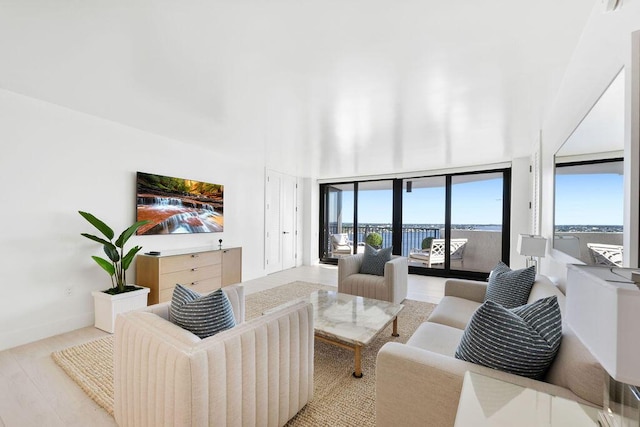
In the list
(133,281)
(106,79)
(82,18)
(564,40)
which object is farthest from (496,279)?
(133,281)

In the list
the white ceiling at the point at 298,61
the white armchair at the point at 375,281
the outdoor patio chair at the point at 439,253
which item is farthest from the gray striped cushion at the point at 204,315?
the outdoor patio chair at the point at 439,253

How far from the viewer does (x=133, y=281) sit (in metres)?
3.33

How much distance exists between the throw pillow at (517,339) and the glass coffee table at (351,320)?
0.91 meters

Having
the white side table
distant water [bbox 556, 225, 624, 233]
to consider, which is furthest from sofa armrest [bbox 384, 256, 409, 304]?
the white side table

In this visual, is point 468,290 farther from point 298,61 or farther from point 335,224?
point 335,224

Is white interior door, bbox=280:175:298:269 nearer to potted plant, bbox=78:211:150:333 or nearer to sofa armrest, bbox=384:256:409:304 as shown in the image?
sofa armrest, bbox=384:256:409:304

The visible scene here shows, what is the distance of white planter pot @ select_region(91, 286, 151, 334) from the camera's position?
270 cm

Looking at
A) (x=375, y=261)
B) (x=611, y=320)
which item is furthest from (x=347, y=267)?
(x=611, y=320)

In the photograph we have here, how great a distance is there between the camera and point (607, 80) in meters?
1.25

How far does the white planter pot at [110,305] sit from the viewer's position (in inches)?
106

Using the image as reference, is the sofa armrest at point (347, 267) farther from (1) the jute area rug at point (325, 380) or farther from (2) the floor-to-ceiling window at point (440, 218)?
(2) the floor-to-ceiling window at point (440, 218)

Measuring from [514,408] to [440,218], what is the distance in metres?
5.17

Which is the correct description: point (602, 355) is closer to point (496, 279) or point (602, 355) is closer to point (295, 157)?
point (496, 279)

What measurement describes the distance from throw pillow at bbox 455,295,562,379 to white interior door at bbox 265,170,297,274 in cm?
473
